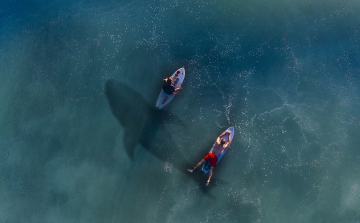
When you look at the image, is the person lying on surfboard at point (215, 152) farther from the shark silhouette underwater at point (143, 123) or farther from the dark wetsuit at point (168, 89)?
the dark wetsuit at point (168, 89)

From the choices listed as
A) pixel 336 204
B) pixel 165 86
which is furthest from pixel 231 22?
pixel 336 204

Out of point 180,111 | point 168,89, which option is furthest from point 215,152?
point 168,89

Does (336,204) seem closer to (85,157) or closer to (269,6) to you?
(269,6)

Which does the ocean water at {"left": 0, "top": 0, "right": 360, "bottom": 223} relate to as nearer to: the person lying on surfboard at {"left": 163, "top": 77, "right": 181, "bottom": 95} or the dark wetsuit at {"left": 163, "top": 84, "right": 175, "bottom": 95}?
the person lying on surfboard at {"left": 163, "top": 77, "right": 181, "bottom": 95}

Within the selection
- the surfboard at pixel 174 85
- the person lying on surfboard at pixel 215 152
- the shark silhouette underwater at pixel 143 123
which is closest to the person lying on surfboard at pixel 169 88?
the surfboard at pixel 174 85

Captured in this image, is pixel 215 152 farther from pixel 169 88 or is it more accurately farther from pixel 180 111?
pixel 169 88
